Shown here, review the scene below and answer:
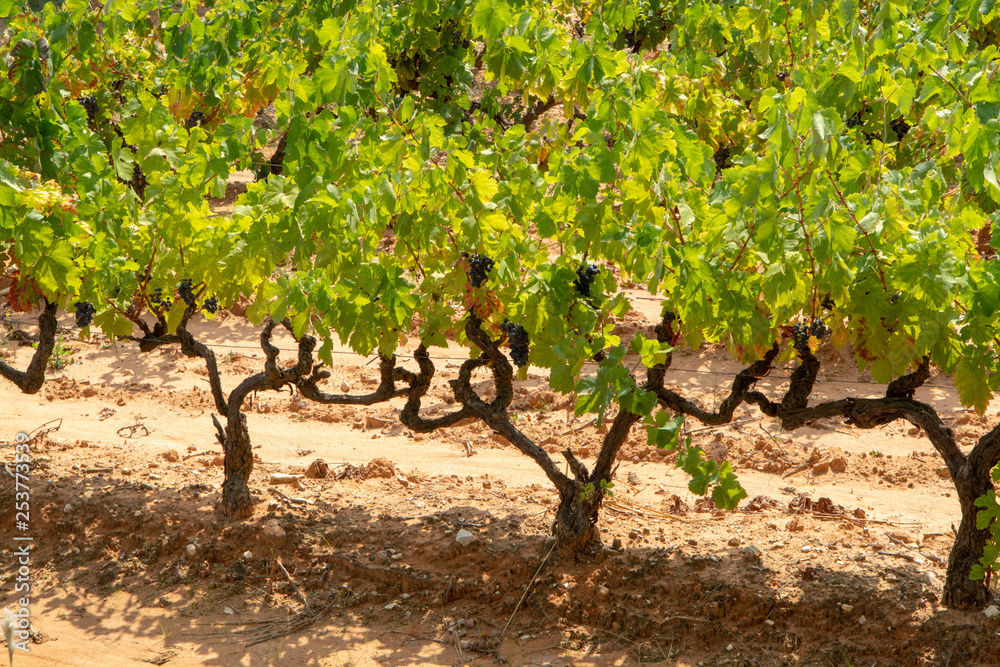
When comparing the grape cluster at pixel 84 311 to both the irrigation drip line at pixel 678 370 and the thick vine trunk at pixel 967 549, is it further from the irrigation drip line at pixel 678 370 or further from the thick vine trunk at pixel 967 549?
the thick vine trunk at pixel 967 549

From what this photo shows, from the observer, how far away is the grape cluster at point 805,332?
349 cm

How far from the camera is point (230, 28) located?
5.16 m

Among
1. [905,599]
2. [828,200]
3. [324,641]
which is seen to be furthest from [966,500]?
[324,641]

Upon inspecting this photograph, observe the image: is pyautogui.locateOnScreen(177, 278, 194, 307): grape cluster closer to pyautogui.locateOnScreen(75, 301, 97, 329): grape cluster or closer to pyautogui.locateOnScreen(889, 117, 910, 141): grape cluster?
pyautogui.locateOnScreen(75, 301, 97, 329): grape cluster

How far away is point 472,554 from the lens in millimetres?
4793

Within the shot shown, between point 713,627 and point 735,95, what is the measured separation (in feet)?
11.8

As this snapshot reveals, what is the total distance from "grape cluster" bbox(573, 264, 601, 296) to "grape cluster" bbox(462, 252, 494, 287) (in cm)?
39

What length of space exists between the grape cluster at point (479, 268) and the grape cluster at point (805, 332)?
1299mm

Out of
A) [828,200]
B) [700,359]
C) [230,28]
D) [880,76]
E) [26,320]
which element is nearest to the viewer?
[828,200]

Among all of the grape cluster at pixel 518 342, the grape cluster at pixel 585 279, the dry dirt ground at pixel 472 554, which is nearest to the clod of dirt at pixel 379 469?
the dry dirt ground at pixel 472 554

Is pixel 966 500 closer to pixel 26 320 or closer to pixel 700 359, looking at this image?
pixel 700 359

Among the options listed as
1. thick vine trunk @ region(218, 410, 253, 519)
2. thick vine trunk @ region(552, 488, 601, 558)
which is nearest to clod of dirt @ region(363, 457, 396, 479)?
thick vine trunk @ region(218, 410, 253, 519)

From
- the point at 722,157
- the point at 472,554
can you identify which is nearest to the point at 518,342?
the point at 472,554

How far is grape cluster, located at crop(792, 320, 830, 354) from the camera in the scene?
11.4ft
